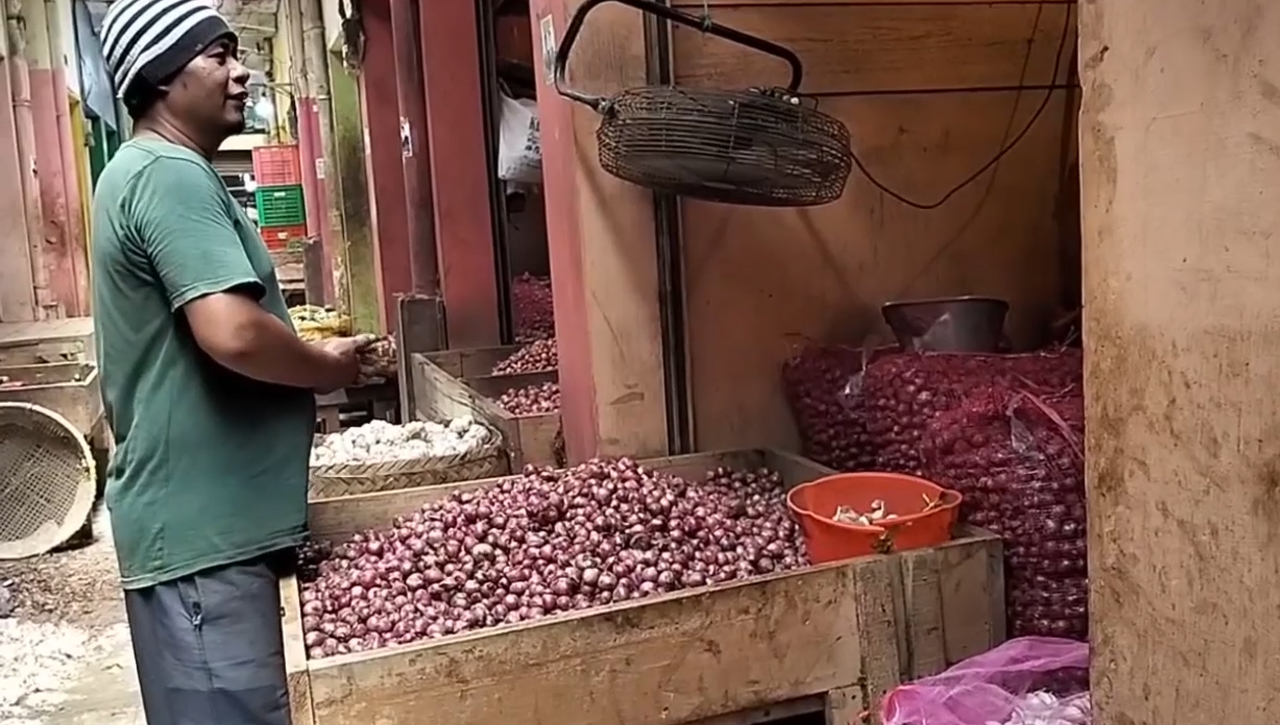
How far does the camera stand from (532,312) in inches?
220

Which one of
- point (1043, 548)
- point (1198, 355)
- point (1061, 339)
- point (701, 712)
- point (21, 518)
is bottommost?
point (21, 518)

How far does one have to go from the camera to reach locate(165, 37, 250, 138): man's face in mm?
1904

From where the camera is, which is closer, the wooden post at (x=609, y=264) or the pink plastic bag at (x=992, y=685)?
the pink plastic bag at (x=992, y=685)

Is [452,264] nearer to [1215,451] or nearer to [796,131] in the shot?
[796,131]

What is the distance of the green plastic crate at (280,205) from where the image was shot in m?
14.0

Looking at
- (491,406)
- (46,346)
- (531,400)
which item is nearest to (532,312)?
(531,400)

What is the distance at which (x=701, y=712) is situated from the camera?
1905 millimetres

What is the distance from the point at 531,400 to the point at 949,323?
1.63m

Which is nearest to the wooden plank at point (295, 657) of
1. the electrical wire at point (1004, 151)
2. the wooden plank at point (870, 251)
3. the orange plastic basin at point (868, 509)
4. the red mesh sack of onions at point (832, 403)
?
the orange plastic basin at point (868, 509)

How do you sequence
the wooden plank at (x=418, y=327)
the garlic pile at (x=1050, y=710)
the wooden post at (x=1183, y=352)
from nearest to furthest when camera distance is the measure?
the wooden post at (x=1183, y=352) < the garlic pile at (x=1050, y=710) < the wooden plank at (x=418, y=327)

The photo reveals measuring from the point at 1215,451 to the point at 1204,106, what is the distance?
31 cm

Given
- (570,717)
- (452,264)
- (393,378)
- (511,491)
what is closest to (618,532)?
(511,491)

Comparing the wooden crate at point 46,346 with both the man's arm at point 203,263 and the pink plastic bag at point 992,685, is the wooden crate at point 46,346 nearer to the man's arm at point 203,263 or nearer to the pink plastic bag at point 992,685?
the man's arm at point 203,263

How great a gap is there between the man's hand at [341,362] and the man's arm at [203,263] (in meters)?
0.18
